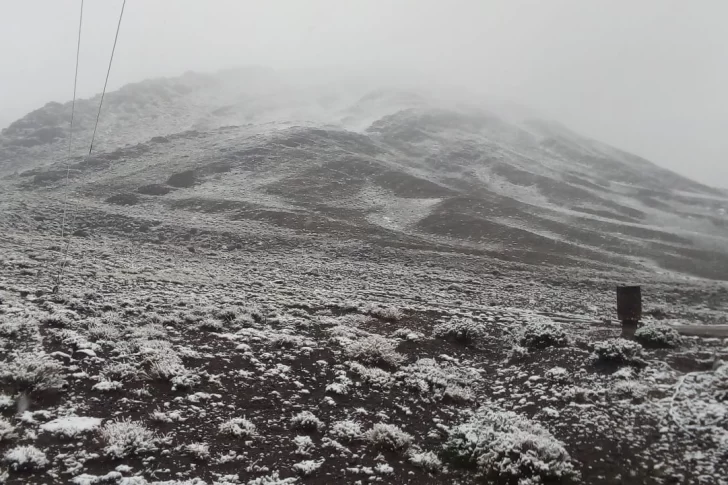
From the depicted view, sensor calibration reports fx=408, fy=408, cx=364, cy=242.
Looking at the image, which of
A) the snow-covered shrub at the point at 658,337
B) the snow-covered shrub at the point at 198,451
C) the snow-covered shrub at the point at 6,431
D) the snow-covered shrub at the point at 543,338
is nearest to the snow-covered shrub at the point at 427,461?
the snow-covered shrub at the point at 198,451

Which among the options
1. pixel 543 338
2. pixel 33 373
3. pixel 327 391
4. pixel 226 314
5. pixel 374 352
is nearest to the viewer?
pixel 33 373

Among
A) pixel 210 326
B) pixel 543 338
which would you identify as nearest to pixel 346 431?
pixel 210 326

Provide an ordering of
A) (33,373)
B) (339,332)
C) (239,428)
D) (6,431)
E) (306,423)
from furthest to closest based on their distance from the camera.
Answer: (339,332) < (33,373) < (306,423) < (239,428) < (6,431)

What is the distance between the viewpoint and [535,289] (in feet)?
76.6

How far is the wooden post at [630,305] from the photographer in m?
13.2

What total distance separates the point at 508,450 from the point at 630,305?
8.81 meters

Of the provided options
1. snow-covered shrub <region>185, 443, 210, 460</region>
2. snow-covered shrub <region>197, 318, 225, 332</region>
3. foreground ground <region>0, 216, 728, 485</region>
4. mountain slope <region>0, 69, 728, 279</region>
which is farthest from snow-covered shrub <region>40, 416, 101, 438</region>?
mountain slope <region>0, 69, 728, 279</region>

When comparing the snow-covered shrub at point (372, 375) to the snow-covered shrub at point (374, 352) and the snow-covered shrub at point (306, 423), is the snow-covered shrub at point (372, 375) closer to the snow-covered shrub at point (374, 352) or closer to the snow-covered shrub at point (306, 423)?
the snow-covered shrub at point (374, 352)

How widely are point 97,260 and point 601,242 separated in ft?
129

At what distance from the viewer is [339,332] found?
13766mm

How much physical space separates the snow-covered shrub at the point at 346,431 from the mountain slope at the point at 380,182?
2428cm

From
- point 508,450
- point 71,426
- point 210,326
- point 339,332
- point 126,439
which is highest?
point 210,326

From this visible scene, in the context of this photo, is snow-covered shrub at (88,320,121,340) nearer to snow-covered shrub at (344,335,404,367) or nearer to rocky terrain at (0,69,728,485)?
rocky terrain at (0,69,728,485)

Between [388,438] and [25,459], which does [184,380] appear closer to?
[25,459]
